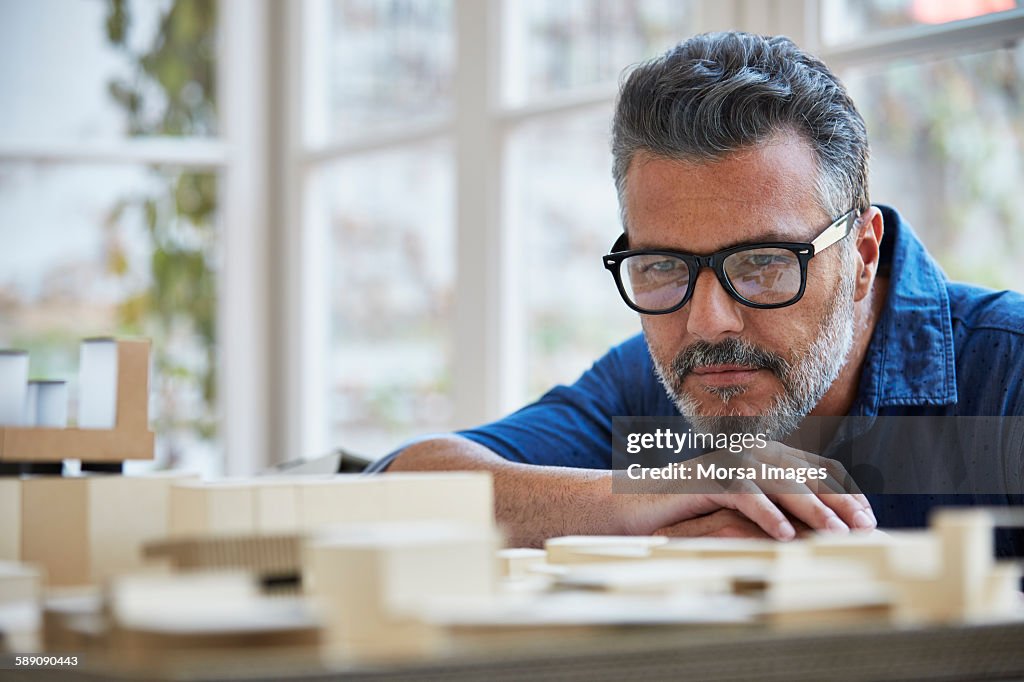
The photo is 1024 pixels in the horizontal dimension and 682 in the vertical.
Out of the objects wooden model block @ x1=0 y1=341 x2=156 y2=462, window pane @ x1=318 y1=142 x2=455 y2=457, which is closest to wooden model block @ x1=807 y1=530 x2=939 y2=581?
wooden model block @ x1=0 y1=341 x2=156 y2=462

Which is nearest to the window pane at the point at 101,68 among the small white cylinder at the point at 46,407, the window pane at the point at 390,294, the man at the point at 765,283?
the window pane at the point at 390,294

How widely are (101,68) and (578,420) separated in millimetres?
2511

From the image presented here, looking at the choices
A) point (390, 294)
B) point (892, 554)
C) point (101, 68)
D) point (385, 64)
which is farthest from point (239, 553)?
point (101, 68)

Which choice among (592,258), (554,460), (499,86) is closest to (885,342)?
(554,460)

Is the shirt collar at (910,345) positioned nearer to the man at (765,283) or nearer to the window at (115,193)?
the man at (765,283)

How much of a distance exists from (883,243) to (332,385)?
2388 mm

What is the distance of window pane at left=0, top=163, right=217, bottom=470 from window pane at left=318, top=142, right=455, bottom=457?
0.41 meters

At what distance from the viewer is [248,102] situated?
3711 millimetres

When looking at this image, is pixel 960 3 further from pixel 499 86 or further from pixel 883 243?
pixel 499 86

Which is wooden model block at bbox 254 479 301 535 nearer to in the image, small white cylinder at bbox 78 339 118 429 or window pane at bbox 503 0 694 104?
small white cylinder at bbox 78 339 118 429

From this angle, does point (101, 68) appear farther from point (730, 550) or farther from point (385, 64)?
point (730, 550)

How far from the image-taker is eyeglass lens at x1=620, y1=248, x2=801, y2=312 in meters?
1.24

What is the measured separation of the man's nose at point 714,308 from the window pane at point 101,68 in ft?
8.93

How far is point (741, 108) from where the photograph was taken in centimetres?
130
